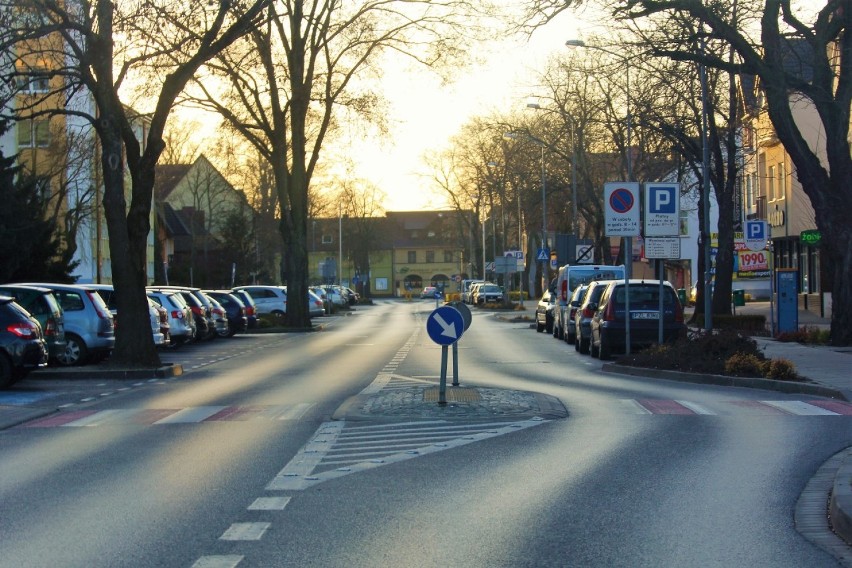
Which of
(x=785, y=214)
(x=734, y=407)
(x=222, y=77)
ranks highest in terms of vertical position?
(x=222, y=77)

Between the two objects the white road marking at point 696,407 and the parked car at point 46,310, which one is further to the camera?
the parked car at point 46,310

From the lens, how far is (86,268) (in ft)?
215

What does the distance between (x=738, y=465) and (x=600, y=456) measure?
48.0 inches

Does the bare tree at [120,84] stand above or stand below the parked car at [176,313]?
above

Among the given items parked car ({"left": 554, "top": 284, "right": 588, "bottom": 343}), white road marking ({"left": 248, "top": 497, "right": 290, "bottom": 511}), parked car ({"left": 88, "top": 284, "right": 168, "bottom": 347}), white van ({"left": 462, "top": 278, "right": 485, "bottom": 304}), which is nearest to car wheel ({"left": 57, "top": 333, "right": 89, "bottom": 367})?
parked car ({"left": 88, "top": 284, "right": 168, "bottom": 347})

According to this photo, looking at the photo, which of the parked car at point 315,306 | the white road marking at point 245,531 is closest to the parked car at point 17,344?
the white road marking at point 245,531

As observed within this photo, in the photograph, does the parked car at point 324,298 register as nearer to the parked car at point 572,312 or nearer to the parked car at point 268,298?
the parked car at point 268,298

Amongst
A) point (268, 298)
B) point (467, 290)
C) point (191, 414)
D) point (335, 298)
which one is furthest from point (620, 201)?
point (467, 290)

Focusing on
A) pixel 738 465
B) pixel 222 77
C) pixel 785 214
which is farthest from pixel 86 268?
pixel 738 465

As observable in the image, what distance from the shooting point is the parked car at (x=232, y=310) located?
40250 millimetres

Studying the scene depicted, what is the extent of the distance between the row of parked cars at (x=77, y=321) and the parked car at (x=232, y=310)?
33mm

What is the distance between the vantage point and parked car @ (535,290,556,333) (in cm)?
4031

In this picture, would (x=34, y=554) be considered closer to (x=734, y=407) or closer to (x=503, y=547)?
(x=503, y=547)

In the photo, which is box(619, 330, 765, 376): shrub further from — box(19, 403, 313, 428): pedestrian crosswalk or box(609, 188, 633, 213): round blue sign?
box(19, 403, 313, 428): pedestrian crosswalk
